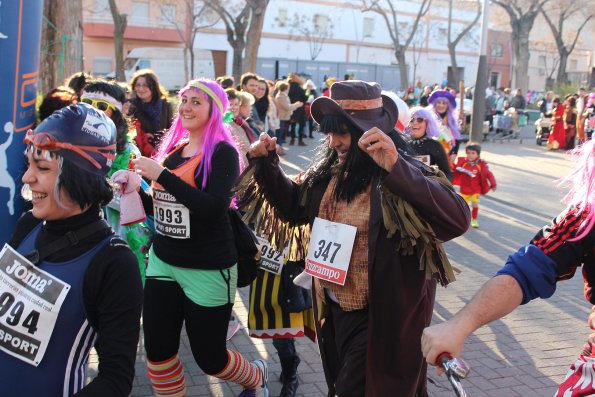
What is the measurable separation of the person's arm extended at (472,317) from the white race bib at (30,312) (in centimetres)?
118

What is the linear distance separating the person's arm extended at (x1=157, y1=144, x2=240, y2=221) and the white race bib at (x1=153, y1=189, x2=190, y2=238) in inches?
3.8

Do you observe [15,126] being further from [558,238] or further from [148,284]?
[558,238]

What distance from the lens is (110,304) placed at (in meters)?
2.04

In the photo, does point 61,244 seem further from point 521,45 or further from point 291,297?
point 521,45

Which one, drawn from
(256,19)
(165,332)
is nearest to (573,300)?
(165,332)

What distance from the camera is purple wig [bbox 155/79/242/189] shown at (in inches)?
142

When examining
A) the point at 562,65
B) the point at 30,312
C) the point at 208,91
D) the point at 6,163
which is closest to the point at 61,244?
the point at 30,312

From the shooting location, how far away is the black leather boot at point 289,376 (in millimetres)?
4191

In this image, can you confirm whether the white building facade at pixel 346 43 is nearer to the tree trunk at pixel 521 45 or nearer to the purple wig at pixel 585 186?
the tree trunk at pixel 521 45

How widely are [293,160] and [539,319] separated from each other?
9996mm

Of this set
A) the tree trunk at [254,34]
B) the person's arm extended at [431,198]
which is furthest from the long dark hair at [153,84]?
the tree trunk at [254,34]

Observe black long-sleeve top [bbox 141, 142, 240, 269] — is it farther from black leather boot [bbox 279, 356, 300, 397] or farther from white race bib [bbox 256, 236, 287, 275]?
black leather boot [bbox 279, 356, 300, 397]

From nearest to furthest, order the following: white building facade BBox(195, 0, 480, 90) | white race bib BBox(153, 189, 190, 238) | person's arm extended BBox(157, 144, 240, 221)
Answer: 1. person's arm extended BBox(157, 144, 240, 221)
2. white race bib BBox(153, 189, 190, 238)
3. white building facade BBox(195, 0, 480, 90)

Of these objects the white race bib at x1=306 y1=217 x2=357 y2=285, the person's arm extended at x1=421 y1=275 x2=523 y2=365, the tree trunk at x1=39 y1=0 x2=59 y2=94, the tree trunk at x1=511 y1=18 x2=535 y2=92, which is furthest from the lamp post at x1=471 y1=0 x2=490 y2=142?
the tree trunk at x1=511 y1=18 x2=535 y2=92
